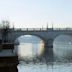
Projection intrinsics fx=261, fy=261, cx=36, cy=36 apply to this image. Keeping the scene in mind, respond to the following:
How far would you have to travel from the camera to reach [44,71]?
3216 cm

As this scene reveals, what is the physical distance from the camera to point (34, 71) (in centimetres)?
3192

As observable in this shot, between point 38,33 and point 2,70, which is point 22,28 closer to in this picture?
point 38,33

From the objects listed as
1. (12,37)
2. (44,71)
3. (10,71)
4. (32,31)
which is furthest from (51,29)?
(10,71)

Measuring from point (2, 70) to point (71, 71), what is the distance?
2385 centimetres

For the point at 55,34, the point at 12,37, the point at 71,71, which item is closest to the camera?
the point at 71,71

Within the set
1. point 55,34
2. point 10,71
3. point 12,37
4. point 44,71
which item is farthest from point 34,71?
point 55,34

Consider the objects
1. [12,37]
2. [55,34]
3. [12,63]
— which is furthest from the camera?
[55,34]

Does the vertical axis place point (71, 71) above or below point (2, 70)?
below

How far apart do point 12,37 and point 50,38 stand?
49.0 feet

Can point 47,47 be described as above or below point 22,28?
below

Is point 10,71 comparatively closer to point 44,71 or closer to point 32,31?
Answer: point 44,71

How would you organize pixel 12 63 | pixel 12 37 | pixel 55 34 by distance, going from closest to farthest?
1. pixel 12 63
2. pixel 12 37
3. pixel 55 34

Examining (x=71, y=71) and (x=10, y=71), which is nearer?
(x=10, y=71)

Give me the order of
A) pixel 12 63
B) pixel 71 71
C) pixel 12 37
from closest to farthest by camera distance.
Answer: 1. pixel 12 63
2. pixel 71 71
3. pixel 12 37
